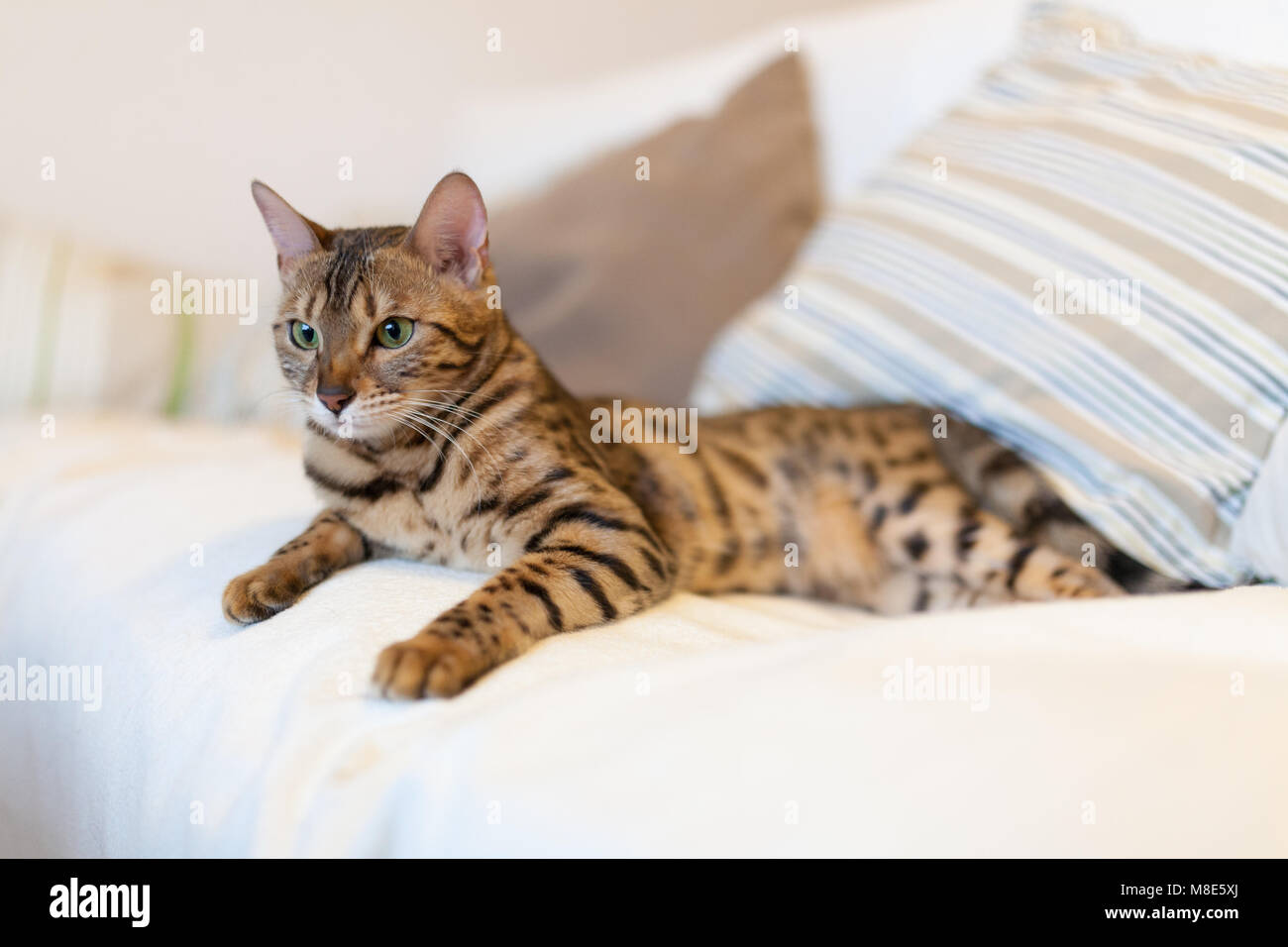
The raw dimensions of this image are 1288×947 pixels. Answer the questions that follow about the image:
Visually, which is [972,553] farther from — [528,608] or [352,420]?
[352,420]

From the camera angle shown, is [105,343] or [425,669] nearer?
[425,669]

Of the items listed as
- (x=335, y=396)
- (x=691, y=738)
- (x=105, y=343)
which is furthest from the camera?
(x=105, y=343)

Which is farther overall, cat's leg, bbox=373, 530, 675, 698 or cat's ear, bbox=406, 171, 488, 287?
cat's ear, bbox=406, 171, 488, 287

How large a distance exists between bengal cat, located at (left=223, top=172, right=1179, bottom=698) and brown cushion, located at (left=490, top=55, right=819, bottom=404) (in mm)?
382

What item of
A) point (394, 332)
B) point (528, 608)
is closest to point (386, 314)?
point (394, 332)

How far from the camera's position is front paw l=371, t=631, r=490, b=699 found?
788 millimetres

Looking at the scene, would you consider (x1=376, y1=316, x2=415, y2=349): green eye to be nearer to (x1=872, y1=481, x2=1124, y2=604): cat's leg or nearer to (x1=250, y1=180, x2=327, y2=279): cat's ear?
(x1=250, y1=180, x2=327, y2=279): cat's ear

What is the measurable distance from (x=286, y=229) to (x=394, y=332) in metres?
0.21

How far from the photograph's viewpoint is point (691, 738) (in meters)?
0.69

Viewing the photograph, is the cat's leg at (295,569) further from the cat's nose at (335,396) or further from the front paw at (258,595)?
the cat's nose at (335,396)

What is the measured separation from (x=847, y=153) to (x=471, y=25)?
1.04 metres

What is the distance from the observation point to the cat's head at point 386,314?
1.07 meters

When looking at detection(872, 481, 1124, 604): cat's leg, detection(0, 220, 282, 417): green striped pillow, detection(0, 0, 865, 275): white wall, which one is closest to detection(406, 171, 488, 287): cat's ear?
detection(872, 481, 1124, 604): cat's leg

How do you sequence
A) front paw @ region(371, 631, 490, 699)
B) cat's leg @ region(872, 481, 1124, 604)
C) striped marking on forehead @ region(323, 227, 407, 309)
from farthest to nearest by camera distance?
cat's leg @ region(872, 481, 1124, 604)
striped marking on forehead @ region(323, 227, 407, 309)
front paw @ region(371, 631, 490, 699)
